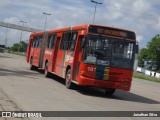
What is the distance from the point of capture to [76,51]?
1769 cm

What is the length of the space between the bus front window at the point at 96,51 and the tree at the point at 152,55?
4352 inches

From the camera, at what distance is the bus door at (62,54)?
19.9 meters

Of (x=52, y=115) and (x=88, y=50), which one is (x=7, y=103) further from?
(x=88, y=50)

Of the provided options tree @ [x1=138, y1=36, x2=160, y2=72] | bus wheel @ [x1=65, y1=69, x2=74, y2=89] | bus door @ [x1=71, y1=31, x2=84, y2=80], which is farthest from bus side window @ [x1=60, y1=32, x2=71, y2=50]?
tree @ [x1=138, y1=36, x2=160, y2=72]

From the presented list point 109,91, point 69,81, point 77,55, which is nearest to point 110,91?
point 109,91

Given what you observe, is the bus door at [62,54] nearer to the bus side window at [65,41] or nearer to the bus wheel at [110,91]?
the bus side window at [65,41]

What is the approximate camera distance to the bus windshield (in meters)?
16.6

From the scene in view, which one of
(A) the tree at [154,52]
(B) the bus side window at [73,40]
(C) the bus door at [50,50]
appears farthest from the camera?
(A) the tree at [154,52]

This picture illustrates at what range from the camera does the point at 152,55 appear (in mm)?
126188

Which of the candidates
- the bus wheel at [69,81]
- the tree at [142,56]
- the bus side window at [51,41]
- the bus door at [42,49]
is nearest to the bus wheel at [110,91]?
the bus wheel at [69,81]

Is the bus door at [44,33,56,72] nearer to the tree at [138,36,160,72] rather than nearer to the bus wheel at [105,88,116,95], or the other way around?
the bus wheel at [105,88,116,95]

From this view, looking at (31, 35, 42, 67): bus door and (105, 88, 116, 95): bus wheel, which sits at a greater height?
(31, 35, 42, 67): bus door

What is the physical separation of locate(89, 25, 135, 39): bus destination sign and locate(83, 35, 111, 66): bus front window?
0.25m

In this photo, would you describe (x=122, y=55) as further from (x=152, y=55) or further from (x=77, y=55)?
(x=152, y=55)
